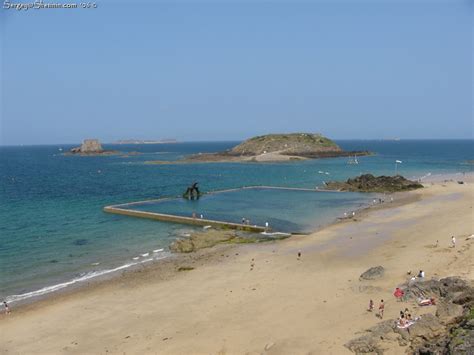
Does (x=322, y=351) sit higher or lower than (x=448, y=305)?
lower

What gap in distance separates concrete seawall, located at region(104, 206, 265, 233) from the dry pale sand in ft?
20.5

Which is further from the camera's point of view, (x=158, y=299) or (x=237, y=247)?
→ (x=237, y=247)

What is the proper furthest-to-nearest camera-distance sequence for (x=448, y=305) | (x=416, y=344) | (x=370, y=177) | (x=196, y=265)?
1. (x=370, y=177)
2. (x=196, y=265)
3. (x=448, y=305)
4. (x=416, y=344)

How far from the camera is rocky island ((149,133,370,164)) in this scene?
139500mm

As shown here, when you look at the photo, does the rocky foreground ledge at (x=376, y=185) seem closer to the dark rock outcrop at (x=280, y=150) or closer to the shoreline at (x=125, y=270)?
the shoreline at (x=125, y=270)

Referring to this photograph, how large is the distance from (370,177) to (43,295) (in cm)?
5496

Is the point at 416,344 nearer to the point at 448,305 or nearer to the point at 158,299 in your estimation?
the point at 448,305

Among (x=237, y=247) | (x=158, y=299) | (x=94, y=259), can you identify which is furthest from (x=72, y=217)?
(x=158, y=299)

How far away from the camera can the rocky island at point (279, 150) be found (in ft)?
458

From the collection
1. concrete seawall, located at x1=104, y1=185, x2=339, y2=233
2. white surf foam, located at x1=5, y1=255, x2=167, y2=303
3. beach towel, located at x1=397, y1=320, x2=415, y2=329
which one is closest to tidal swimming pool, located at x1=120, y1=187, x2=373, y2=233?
concrete seawall, located at x1=104, y1=185, x2=339, y2=233

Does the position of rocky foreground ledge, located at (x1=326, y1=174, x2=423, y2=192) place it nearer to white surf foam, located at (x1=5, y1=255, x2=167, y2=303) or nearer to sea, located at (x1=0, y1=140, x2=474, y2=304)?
sea, located at (x1=0, y1=140, x2=474, y2=304)

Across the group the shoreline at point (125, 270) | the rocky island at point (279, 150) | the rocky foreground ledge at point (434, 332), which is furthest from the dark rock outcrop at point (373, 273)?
the rocky island at point (279, 150)

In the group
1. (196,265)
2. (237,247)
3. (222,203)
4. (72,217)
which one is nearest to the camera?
(196,265)

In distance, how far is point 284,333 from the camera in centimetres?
1778
